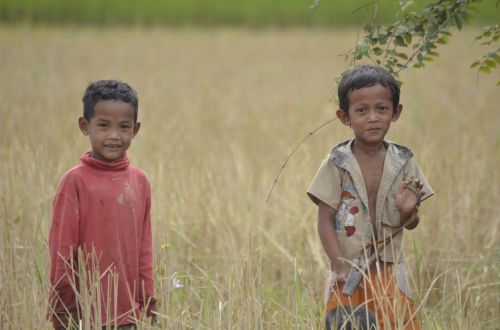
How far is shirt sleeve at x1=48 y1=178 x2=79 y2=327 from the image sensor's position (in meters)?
2.98

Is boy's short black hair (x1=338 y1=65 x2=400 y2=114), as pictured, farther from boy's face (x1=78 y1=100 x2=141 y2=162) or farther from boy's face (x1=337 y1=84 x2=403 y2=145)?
boy's face (x1=78 y1=100 x2=141 y2=162)

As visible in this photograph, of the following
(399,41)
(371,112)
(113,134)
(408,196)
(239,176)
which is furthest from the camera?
(239,176)

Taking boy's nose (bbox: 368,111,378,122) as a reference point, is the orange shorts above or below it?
below

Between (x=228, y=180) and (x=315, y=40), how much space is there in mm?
15651

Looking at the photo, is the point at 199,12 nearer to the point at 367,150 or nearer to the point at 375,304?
the point at 367,150

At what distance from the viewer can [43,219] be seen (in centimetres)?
464

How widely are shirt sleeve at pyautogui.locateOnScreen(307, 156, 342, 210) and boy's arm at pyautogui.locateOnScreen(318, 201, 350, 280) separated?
0.03m

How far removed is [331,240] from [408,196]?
33 centimetres

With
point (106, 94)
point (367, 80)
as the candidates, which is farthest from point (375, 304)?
point (106, 94)

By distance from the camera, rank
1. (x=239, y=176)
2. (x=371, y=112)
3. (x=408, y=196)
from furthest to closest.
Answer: (x=239, y=176) < (x=371, y=112) < (x=408, y=196)

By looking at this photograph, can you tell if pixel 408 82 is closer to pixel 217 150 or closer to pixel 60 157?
pixel 217 150

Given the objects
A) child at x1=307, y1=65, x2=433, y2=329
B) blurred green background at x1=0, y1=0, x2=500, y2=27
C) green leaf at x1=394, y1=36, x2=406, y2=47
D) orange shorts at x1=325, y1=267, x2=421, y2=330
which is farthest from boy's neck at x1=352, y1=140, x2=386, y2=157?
blurred green background at x1=0, y1=0, x2=500, y2=27

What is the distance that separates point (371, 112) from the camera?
9.78ft

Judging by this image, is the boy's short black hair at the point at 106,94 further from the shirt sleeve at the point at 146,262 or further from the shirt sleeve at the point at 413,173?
the shirt sleeve at the point at 413,173
